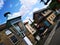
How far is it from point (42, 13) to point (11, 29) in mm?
18244

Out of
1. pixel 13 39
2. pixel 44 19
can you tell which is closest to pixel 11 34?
pixel 13 39

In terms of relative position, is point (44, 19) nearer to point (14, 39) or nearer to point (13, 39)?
point (14, 39)

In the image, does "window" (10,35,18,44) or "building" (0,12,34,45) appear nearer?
"building" (0,12,34,45)

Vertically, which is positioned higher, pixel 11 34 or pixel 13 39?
pixel 11 34

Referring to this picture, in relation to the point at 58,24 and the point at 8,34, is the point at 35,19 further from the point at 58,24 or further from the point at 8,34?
the point at 58,24

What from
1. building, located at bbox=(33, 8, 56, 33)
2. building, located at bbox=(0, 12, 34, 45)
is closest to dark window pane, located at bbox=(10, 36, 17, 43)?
building, located at bbox=(0, 12, 34, 45)

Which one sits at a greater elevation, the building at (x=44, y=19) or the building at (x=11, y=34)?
the building at (x=11, y=34)

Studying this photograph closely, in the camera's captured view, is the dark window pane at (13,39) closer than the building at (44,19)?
Yes

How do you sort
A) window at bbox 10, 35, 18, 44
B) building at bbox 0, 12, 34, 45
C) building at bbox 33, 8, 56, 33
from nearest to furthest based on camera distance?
building at bbox 0, 12, 34, 45, window at bbox 10, 35, 18, 44, building at bbox 33, 8, 56, 33

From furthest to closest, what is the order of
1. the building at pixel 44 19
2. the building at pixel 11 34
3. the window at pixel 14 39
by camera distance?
1. the building at pixel 44 19
2. the window at pixel 14 39
3. the building at pixel 11 34

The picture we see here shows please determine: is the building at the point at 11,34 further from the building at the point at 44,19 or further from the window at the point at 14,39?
the building at the point at 44,19

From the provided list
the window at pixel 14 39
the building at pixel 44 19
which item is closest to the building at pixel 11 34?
the window at pixel 14 39

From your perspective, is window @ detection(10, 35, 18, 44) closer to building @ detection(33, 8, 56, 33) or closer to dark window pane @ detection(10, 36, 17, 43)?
dark window pane @ detection(10, 36, 17, 43)

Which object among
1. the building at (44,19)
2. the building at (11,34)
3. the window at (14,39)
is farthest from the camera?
the building at (44,19)
